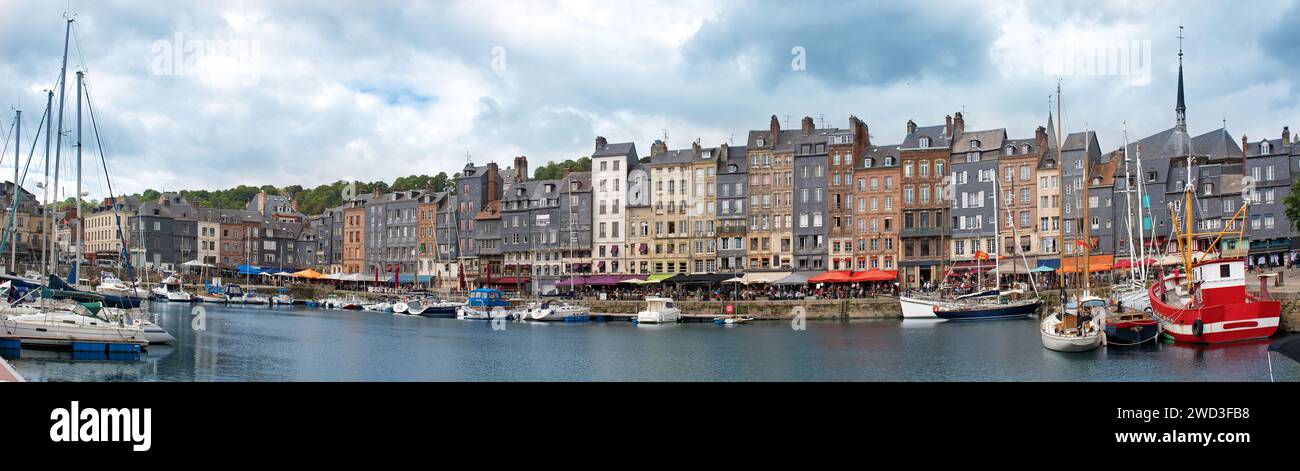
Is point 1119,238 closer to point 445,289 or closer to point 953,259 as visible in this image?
point 953,259

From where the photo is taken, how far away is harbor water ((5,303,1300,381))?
104 ft

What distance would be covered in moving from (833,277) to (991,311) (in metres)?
13.6

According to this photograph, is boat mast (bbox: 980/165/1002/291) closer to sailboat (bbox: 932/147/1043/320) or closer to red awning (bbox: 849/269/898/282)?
sailboat (bbox: 932/147/1043/320)

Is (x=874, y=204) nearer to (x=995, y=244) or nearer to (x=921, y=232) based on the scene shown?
(x=921, y=232)

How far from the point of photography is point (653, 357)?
1538 inches

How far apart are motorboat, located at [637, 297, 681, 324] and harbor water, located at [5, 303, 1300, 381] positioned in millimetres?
4836

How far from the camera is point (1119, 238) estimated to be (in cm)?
6819

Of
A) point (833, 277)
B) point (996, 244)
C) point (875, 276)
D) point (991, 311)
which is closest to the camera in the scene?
point (991, 311)

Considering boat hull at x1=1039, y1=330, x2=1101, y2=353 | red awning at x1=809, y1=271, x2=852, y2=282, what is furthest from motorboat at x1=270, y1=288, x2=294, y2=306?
boat hull at x1=1039, y1=330, x2=1101, y2=353

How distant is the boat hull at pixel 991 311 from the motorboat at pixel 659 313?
1680 centimetres

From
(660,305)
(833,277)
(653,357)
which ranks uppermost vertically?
(833,277)

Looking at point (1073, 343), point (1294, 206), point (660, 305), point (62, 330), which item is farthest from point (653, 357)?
point (1294, 206)

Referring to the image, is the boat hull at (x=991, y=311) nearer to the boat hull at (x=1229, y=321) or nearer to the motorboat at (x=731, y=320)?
the motorboat at (x=731, y=320)

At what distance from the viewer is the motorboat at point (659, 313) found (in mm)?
61625
